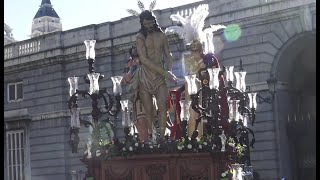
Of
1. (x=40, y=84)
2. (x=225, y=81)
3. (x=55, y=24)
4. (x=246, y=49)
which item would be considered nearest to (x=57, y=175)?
(x=40, y=84)

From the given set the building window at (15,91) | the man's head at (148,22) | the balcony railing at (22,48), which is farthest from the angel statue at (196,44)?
the building window at (15,91)

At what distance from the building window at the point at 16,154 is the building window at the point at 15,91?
1697 mm

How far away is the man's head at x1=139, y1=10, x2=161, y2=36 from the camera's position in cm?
1333

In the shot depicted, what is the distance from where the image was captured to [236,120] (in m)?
12.7

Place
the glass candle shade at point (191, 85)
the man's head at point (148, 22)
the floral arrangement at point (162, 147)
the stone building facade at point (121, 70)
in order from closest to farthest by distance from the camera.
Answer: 1. the floral arrangement at point (162, 147)
2. the glass candle shade at point (191, 85)
3. the man's head at point (148, 22)
4. the stone building facade at point (121, 70)

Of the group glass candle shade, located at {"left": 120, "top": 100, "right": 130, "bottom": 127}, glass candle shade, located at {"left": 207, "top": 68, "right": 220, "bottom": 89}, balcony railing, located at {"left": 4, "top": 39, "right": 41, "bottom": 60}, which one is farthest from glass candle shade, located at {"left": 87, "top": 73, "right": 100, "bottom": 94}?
balcony railing, located at {"left": 4, "top": 39, "right": 41, "bottom": 60}

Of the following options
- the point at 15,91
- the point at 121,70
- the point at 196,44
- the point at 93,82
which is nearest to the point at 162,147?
the point at 93,82

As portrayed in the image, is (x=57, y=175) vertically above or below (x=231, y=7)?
below

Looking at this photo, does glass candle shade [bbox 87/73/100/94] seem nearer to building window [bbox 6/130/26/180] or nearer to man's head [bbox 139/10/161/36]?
man's head [bbox 139/10/161/36]

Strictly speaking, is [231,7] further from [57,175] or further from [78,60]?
[57,175]

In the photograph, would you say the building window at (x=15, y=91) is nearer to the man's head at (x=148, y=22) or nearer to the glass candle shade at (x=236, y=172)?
the man's head at (x=148, y=22)

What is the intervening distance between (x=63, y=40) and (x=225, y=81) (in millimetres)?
16144

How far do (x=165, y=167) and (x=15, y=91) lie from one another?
20.7 m

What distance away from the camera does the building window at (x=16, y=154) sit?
3045 cm
